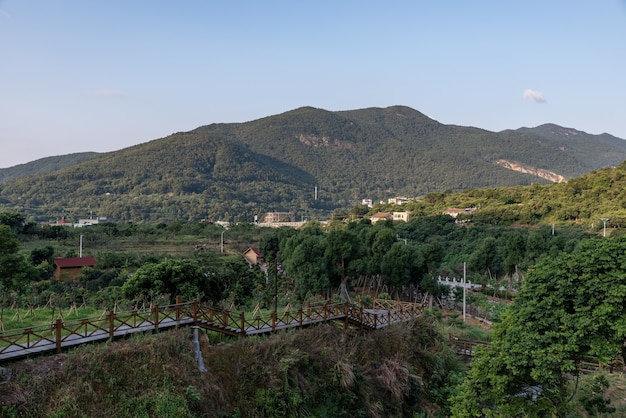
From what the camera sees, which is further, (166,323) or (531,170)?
(531,170)

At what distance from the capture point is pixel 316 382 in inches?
560

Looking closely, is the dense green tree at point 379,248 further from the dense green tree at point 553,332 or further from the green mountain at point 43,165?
the green mountain at point 43,165

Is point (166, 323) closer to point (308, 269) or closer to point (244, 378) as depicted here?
point (244, 378)

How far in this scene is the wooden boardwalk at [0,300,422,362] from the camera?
38.0ft

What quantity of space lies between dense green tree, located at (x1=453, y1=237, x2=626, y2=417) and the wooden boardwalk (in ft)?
20.9

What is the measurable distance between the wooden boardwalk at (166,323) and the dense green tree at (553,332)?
6372mm

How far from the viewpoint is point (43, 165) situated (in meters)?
173

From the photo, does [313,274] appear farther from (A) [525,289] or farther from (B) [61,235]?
(B) [61,235]

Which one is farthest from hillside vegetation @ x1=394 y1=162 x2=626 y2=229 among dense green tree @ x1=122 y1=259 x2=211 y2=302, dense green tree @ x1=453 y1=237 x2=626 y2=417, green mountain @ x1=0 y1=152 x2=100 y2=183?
green mountain @ x1=0 y1=152 x2=100 y2=183

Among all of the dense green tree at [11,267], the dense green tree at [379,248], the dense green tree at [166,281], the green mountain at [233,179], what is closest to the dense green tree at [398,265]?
the dense green tree at [379,248]

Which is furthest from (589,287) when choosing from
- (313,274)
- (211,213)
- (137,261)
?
(211,213)

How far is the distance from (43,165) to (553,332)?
19092 centimetres

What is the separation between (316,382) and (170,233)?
156 ft

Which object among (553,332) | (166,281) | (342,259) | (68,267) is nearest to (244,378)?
(553,332)
